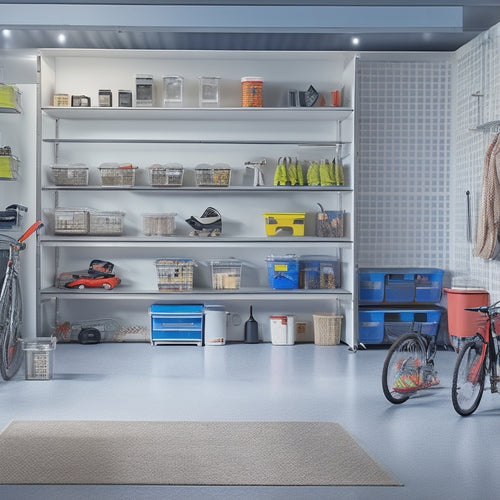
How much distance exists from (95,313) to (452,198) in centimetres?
432

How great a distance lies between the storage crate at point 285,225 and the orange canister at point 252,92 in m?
1.26

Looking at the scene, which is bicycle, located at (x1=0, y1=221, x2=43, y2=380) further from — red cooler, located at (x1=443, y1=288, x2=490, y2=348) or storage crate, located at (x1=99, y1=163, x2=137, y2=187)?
red cooler, located at (x1=443, y1=288, x2=490, y2=348)

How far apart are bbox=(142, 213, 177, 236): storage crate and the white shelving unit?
15 centimetres

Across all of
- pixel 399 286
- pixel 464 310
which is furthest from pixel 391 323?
pixel 464 310

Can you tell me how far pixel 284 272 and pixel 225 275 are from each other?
0.66m

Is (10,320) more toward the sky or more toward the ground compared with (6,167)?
more toward the ground

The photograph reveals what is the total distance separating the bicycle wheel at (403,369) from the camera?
5.97 meters

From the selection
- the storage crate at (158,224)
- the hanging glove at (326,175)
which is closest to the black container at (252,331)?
the storage crate at (158,224)

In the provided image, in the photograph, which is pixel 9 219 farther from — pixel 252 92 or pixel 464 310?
pixel 464 310

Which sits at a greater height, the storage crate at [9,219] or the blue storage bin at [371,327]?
the storage crate at [9,219]

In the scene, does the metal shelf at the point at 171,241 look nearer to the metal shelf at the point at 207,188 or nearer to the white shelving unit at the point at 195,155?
the white shelving unit at the point at 195,155

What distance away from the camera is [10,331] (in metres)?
6.79

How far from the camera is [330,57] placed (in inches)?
360

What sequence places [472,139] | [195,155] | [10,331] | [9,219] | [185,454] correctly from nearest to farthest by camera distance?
[185,454] < [10,331] < [9,219] < [472,139] < [195,155]
